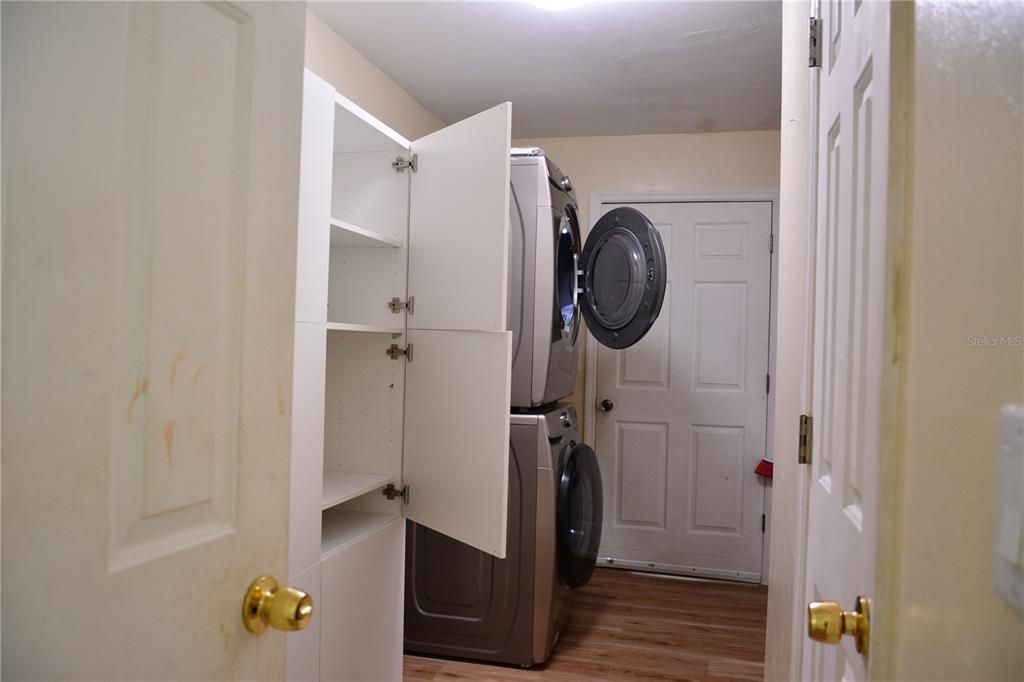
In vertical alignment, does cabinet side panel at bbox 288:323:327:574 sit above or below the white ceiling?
below

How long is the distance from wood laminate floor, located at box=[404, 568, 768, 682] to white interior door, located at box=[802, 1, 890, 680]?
5.74ft

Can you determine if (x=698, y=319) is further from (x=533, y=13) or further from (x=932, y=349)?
(x=932, y=349)

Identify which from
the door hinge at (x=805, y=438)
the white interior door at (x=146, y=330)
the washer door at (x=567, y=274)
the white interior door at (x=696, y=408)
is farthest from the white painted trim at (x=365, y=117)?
the white interior door at (x=696, y=408)

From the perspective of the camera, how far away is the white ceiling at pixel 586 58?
8.80 feet

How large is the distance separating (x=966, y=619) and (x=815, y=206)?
87 cm

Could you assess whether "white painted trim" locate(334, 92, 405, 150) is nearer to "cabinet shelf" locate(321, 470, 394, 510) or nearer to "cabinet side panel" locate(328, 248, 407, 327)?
"cabinet side panel" locate(328, 248, 407, 327)

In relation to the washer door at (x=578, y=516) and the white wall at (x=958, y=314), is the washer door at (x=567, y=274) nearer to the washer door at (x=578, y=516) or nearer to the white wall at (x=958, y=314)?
the washer door at (x=578, y=516)

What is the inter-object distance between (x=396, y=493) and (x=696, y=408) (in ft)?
7.50

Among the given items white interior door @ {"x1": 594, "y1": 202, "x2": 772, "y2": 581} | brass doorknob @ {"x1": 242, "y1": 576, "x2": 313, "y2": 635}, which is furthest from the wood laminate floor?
brass doorknob @ {"x1": 242, "y1": 576, "x2": 313, "y2": 635}

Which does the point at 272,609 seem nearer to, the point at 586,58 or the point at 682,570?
the point at 586,58

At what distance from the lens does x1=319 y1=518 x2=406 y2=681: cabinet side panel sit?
6.76 feet

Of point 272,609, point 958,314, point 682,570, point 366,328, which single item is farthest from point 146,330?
point 682,570

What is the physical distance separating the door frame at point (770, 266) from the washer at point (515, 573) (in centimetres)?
127

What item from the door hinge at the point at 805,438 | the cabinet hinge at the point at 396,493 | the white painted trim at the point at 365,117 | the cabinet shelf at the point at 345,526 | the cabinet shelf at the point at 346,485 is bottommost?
the cabinet shelf at the point at 345,526
